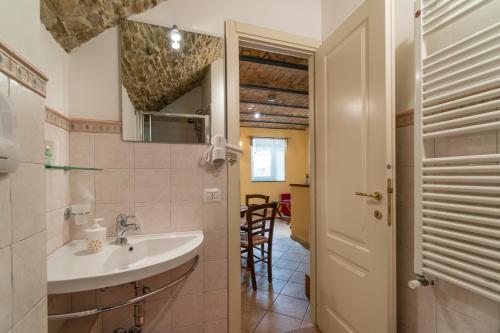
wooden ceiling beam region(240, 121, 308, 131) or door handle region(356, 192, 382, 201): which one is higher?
wooden ceiling beam region(240, 121, 308, 131)

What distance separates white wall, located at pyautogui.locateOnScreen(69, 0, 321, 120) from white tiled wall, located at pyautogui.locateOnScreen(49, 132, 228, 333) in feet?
0.69

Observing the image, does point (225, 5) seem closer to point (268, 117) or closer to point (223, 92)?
point (223, 92)

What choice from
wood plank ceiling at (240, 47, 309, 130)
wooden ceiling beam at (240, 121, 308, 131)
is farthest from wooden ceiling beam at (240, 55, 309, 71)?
wooden ceiling beam at (240, 121, 308, 131)

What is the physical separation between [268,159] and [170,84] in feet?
16.6

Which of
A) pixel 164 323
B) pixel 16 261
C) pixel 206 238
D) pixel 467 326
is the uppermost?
pixel 16 261

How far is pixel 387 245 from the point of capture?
111 cm

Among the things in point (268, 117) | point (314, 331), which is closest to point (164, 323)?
point (314, 331)

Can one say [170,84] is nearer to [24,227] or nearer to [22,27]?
[22,27]

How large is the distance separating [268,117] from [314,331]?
4406 mm

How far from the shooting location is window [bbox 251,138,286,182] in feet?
20.7

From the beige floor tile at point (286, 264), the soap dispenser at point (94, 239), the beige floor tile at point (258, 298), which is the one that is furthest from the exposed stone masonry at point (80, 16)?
the beige floor tile at point (286, 264)

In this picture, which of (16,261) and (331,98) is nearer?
(16,261)

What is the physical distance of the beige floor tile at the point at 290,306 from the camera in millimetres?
1927

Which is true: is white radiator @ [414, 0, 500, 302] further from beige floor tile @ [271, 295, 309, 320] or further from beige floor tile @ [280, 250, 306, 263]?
beige floor tile @ [280, 250, 306, 263]
